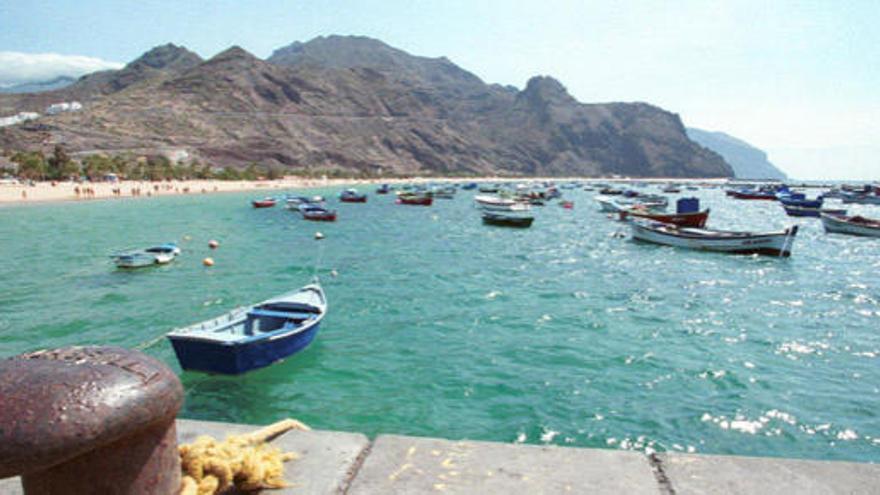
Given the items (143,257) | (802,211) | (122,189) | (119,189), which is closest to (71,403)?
(143,257)

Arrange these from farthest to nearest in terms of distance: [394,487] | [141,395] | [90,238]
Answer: [90,238] < [394,487] < [141,395]

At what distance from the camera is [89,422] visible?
2342mm

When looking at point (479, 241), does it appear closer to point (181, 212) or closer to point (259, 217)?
point (259, 217)

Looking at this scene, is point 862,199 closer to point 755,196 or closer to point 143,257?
point 755,196

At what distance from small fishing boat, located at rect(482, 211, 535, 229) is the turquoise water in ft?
40.3

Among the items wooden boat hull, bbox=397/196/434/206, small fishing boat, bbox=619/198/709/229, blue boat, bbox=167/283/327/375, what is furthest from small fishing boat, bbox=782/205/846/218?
blue boat, bbox=167/283/327/375

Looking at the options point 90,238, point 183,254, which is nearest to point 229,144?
point 90,238

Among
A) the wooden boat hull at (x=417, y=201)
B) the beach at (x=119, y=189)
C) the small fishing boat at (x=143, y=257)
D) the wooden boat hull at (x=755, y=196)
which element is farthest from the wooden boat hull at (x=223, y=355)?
the wooden boat hull at (x=755, y=196)

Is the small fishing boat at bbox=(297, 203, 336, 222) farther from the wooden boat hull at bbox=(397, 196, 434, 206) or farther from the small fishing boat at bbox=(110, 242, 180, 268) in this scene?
the wooden boat hull at bbox=(397, 196, 434, 206)

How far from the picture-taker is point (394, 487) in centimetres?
329

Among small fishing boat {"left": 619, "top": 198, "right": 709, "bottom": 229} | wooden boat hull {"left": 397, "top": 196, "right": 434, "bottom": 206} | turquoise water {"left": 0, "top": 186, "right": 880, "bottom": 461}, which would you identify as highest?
small fishing boat {"left": 619, "top": 198, "right": 709, "bottom": 229}

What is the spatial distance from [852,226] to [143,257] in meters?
55.6

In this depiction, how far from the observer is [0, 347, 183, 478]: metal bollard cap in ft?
7.28

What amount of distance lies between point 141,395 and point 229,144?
6369 inches
